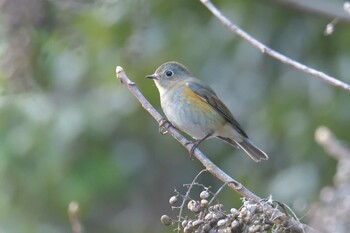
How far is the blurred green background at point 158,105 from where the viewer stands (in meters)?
5.92

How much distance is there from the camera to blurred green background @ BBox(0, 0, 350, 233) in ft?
19.4

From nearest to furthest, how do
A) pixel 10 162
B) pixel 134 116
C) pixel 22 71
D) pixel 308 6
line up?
pixel 22 71
pixel 308 6
pixel 10 162
pixel 134 116

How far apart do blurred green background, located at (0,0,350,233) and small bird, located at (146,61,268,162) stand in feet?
1.38

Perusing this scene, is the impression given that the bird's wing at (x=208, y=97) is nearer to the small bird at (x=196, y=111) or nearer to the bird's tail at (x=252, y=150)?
the small bird at (x=196, y=111)

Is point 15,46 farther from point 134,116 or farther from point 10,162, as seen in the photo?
point 134,116

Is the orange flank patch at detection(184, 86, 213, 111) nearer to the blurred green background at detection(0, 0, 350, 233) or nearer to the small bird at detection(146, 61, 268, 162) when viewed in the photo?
the small bird at detection(146, 61, 268, 162)

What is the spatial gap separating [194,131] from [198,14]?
1628 millimetres

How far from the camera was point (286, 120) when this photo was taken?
6.01 meters

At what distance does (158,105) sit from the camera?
6.72m

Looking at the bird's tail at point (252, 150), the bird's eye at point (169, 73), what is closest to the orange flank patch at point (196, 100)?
the bird's eye at point (169, 73)

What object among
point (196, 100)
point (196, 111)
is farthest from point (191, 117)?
point (196, 100)

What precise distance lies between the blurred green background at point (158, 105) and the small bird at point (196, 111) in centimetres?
42

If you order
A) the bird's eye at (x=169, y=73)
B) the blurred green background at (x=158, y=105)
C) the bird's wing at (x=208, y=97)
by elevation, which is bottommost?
the blurred green background at (x=158, y=105)

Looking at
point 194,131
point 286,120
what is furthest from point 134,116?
point 194,131
